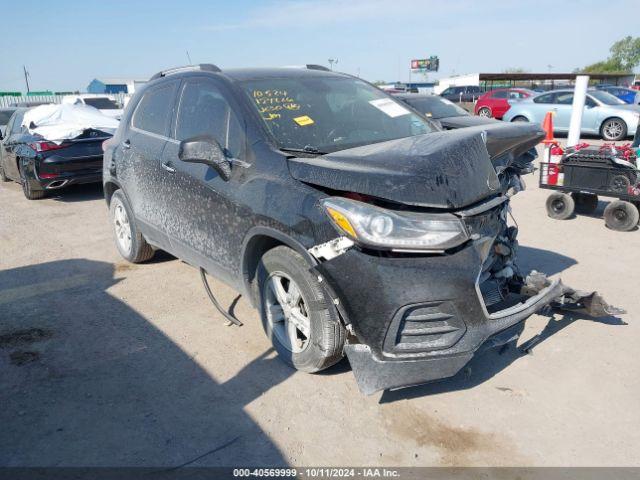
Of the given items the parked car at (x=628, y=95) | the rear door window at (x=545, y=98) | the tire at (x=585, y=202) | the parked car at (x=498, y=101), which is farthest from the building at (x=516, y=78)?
the tire at (x=585, y=202)

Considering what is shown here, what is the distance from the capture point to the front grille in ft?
8.69

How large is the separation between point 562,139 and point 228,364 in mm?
16689

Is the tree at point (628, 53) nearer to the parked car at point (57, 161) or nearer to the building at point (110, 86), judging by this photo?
the building at point (110, 86)

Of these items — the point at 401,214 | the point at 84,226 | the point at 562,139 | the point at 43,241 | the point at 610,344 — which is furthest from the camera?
the point at 562,139

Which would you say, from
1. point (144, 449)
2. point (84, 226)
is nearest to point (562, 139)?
point (84, 226)

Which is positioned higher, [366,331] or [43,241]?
[366,331]

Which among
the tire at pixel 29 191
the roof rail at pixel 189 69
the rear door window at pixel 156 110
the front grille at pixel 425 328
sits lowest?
the tire at pixel 29 191

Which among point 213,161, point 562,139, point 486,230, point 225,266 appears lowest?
point 562,139

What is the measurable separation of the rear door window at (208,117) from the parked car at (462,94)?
2602 centimetres

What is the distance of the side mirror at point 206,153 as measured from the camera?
3461 mm

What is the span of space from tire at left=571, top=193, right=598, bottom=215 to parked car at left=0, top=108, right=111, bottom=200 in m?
7.81

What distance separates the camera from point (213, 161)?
3514mm

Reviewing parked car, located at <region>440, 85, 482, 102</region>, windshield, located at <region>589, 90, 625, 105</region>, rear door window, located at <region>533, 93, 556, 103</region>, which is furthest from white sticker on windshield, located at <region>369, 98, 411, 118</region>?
parked car, located at <region>440, 85, 482, 102</region>

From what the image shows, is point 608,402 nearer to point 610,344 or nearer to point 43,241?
point 610,344
